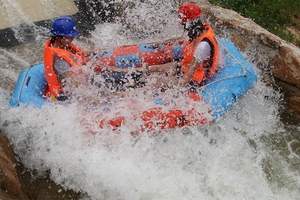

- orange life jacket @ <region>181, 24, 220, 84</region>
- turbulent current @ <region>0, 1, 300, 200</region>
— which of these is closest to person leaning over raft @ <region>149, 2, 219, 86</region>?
orange life jacket @ <region>181, 24, 220, 84</region>

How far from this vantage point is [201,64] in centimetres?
629

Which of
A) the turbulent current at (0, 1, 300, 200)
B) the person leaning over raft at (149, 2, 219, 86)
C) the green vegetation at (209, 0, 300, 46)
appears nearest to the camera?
the turbulent current at (0, 1, 300, 200)

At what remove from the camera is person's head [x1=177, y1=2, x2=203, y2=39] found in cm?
617

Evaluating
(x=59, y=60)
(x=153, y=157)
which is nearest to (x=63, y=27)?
(x=59, y=60)

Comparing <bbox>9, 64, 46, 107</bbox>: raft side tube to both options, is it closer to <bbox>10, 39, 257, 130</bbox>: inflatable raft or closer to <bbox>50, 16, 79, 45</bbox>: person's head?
<bbox>10, 39, 257, 130</bbox>: inflatable raft

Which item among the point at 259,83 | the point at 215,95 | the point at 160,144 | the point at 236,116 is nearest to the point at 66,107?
the point at 160,144

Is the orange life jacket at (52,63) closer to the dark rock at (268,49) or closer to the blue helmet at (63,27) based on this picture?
the blue helmet at (63,27)

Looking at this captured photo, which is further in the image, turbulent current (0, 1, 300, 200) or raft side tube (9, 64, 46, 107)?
raft side tube (9, 64, 46, 107)

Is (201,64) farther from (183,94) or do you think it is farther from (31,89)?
(31,89)

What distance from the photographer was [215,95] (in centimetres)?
629

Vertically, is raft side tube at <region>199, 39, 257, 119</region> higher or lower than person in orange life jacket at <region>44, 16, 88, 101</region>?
lower

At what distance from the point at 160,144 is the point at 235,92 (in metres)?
1.16

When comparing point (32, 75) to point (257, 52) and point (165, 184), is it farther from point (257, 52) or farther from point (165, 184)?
point (257, 52)

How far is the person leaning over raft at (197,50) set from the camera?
6.17 meters
